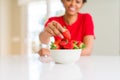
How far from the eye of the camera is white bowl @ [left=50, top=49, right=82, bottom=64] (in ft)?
3.02

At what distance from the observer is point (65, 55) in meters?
0.93

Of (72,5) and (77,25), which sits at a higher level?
(72,5)

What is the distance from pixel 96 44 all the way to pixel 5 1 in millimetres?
2613

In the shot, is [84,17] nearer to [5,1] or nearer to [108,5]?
[108,5]

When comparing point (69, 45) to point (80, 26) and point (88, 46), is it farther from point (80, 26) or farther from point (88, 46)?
point (80, 26)

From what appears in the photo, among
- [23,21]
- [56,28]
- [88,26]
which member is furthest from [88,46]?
[23,21]

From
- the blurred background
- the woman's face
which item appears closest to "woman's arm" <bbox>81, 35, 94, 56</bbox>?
the woman's face

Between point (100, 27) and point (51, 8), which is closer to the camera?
point (100, 27)

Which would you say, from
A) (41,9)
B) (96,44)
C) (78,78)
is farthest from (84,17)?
(41,9)

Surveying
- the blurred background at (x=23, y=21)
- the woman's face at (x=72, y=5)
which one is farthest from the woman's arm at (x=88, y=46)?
the blurred background at (x=23, y=21)

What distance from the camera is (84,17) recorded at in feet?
5.24

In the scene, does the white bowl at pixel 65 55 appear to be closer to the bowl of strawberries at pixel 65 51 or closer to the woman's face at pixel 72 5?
the bowl of strawberries at pixel 65 51

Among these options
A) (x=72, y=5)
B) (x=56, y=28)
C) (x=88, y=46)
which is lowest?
(x=88, y=46)

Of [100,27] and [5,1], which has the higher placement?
[5,1]
